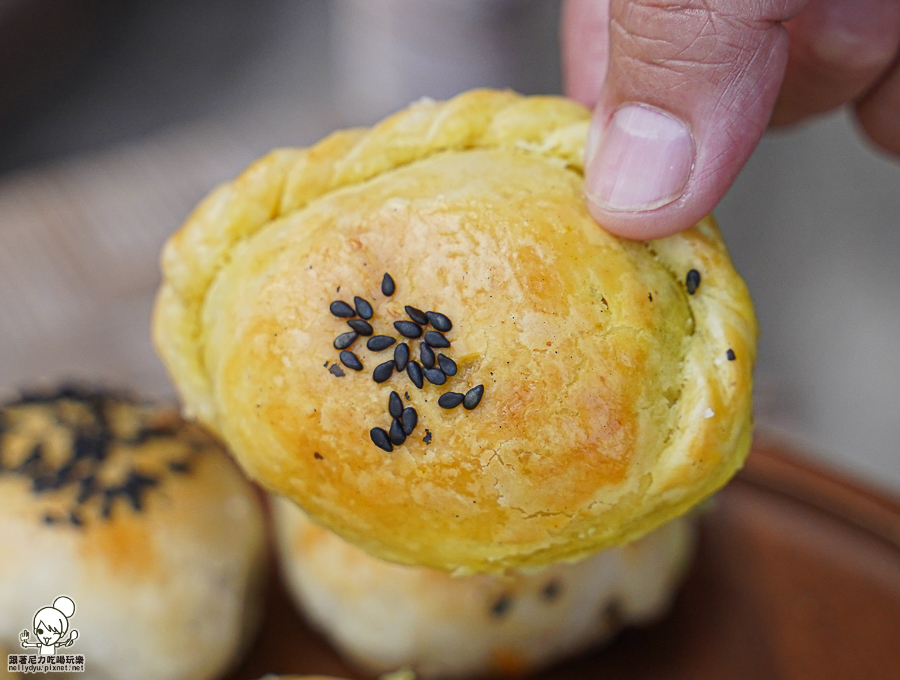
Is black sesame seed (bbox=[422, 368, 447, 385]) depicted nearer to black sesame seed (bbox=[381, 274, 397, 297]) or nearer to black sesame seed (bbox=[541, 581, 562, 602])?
black sesame seed (bbox=[381, 274, 397, 297])

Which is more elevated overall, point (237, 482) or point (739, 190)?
point (237, 482)

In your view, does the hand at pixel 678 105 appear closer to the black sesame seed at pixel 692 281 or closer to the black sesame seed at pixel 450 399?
the black sesame seed at pixel 692 281

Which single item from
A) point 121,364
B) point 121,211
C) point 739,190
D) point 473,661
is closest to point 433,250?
point 473,661

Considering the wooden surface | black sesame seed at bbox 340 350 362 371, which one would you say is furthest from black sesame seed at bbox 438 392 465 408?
the wooden surface

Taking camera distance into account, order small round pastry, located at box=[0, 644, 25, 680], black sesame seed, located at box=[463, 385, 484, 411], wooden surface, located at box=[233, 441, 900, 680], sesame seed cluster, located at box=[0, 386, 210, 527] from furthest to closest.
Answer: wooden surface, located at box=[233, 441, 900, 680] → sesame seed cluster, located at box=[0, 386, 210, 527] → small round pastry, located at box=[0, 644, 25, 680] → black sesame seed, located at box=[463, 385, 484, 411]

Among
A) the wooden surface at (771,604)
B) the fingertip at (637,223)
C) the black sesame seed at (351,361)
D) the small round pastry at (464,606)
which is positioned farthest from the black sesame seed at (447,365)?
the wooden surface at (771,604)

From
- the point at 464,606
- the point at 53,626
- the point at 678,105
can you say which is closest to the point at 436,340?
the point at 678,105

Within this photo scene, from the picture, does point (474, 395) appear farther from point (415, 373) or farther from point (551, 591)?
point (551, 591)

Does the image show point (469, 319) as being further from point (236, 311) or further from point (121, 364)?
point (121, 364)
